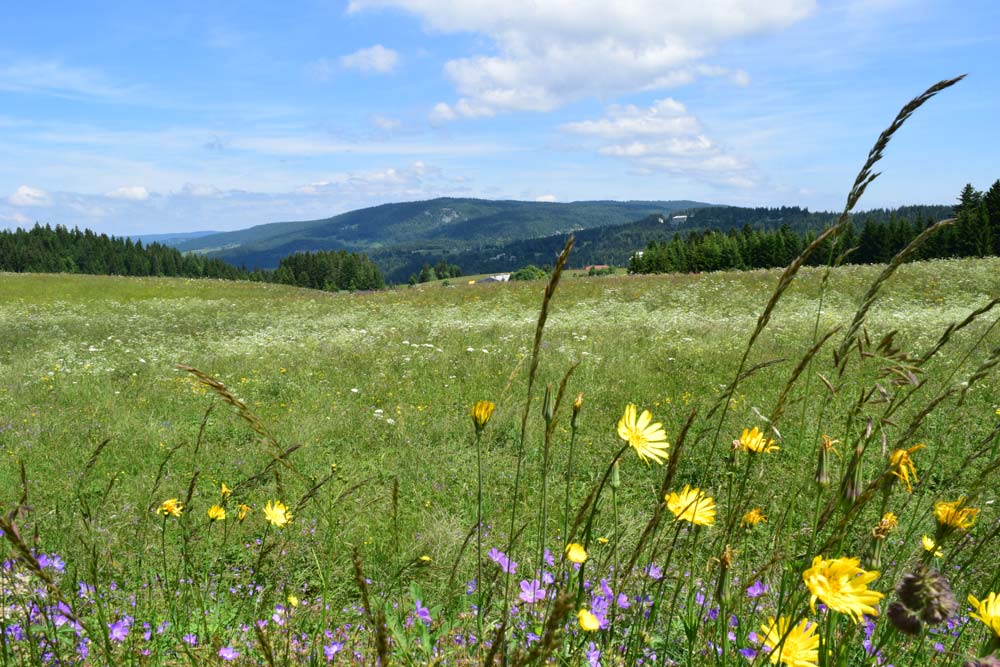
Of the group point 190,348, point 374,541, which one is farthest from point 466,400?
point 190,348

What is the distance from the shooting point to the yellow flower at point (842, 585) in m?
0.98

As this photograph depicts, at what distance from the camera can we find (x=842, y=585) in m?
1.06

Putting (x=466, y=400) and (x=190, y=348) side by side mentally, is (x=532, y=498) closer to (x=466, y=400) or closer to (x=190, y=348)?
(x=466, y=400)

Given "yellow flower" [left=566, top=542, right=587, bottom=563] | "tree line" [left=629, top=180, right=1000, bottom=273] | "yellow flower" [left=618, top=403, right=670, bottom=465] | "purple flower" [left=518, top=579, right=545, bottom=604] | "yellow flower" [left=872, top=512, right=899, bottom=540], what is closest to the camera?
"yellow flower" [left=566, top=542, right=587, bottom=563]

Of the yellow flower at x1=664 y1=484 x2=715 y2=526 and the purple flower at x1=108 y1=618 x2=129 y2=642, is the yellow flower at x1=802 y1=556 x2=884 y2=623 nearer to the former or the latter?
the yellow flower at x1=664 y1=484 x2=715 y2=526

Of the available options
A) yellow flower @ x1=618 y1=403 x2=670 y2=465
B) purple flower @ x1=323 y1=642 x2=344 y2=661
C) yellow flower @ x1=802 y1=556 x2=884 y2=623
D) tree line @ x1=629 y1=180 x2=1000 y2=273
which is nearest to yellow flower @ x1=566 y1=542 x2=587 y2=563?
yellow flower @ x1=618 y1=403 x2=670 y2=465

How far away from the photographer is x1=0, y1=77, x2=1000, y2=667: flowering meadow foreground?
1272 millimetres

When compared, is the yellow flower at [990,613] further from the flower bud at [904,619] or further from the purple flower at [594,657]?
the purple flower at [594,657]

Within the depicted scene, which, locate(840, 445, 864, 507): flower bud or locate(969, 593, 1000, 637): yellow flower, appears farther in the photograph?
locate(840, 445, 864, 507): flower bud

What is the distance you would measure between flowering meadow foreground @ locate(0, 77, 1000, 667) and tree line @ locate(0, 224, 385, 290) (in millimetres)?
73081

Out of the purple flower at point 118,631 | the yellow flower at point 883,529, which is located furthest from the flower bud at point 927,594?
the purple flower at point 118,631

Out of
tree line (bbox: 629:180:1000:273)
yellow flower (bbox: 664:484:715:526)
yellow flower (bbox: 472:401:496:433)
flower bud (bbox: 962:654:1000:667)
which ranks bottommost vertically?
flower bud (bbox: 962:654:1000:667)

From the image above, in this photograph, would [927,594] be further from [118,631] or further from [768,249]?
[768,249]

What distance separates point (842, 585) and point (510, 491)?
4.40 metres
